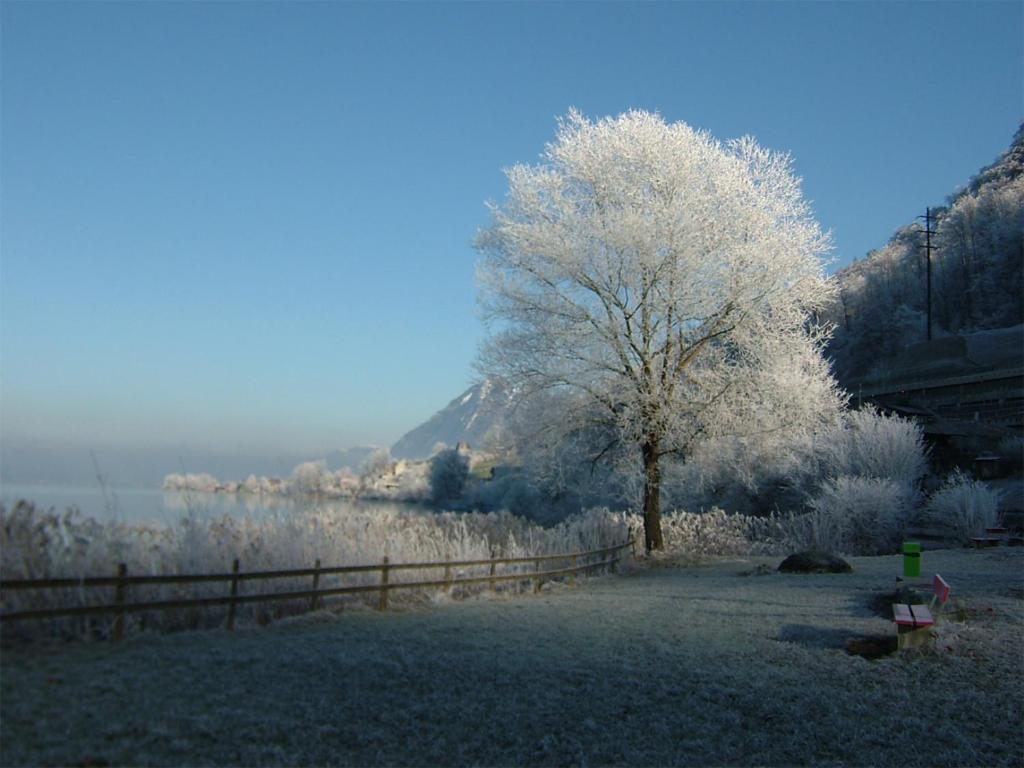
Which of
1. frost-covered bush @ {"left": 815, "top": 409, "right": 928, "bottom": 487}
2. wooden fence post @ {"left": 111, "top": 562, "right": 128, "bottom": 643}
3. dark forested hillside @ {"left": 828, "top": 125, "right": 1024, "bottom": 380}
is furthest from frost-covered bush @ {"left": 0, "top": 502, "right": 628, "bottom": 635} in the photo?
dark forested hillside @ {"left": 828, "top": 125, "right": 1024, "bottom": 380}

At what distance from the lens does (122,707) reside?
5141 millimetres

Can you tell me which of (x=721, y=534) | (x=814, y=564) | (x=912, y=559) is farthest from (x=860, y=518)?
(x=912, y=559)

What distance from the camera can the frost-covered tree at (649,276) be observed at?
18453 mm

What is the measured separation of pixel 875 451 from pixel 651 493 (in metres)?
14.0

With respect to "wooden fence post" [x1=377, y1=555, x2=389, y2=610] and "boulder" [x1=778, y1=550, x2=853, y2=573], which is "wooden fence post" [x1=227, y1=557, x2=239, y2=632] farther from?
"boulder" [x1=778, y1=550, x2=853, y2=573]

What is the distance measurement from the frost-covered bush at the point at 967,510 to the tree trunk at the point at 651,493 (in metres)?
9.99

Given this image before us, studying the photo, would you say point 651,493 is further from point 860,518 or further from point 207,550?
point 207,550

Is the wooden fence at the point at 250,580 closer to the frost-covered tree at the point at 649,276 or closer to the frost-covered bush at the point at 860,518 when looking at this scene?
the frost-covered tree at the point at 649,276

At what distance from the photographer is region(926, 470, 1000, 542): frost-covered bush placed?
78.9ft

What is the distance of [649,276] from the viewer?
729 inches

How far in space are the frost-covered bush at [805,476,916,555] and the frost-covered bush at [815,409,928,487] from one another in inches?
149

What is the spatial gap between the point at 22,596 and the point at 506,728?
161 inches

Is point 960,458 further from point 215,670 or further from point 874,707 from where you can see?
point 215,670

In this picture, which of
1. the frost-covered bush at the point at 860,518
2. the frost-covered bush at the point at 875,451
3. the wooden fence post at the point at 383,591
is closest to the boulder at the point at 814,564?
the frost-covered bush at the point at 860,518
